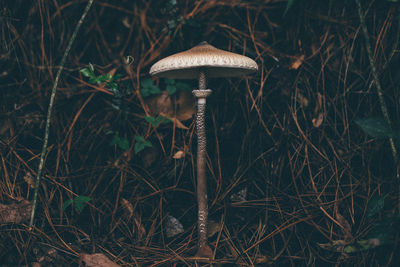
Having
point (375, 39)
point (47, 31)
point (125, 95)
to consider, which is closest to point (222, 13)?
point (125, 95)

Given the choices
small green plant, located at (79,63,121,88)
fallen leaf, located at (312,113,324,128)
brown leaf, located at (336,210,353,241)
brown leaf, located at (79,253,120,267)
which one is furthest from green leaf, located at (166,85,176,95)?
brown leaf, located at (336,210,353,241)

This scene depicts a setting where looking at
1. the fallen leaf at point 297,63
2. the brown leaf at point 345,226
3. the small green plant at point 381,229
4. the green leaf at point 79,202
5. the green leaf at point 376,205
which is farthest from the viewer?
the fallen leaf at point 297,63

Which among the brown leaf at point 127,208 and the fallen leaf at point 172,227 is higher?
the brown leaf at point 127,208

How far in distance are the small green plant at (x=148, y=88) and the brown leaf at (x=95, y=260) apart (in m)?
1.38

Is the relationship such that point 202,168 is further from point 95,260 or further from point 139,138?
point 95,260

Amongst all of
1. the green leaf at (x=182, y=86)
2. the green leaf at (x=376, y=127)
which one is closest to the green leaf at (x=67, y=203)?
the green leaf at (x=182, y=86)

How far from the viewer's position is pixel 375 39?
221 cm

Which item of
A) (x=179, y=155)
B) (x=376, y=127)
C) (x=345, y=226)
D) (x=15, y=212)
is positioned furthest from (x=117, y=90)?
(x=345, y=226)

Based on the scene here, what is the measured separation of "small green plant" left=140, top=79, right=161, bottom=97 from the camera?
242cm

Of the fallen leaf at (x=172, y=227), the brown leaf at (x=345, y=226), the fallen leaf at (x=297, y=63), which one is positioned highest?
the fallen leaf at (x=297, y=63)

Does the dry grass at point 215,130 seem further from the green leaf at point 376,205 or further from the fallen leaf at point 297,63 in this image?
the green leaf at point 376,205

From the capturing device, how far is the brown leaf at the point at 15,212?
1934mm

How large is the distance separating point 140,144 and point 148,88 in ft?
1.79

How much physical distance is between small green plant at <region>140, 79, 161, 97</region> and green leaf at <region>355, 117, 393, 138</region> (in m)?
1.65
